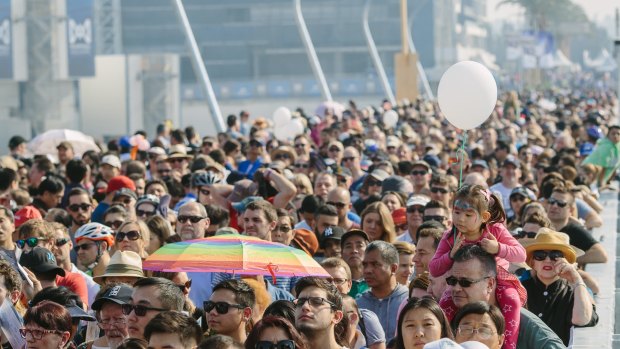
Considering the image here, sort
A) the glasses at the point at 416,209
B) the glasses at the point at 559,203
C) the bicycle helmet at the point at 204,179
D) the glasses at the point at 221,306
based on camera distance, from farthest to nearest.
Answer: the bicycle helmet at the point at 204,179, the glasses at the point at 416,209, the glasses at the point at 559,203, the glasses at the point at 221,306

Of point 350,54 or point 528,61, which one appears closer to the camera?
point 528,61

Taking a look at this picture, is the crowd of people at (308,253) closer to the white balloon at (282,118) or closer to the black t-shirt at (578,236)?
the black t-shirt at (578,236)

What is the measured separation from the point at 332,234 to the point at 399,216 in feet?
6.21

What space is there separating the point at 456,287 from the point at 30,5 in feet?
132

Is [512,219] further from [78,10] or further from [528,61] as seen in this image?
[528,61]

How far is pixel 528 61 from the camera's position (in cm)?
8656

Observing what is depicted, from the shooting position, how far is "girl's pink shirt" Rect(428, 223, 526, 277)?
26.6 ft

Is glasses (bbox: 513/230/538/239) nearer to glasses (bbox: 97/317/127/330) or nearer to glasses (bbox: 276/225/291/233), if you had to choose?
glasses (bbox: 276/225/291/233)

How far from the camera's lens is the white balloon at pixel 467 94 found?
10969mm

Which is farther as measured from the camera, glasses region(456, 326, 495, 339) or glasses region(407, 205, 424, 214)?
glasses region(407, 205, 424, 214)

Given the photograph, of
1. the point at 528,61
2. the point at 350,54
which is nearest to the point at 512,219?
the point at 528,61

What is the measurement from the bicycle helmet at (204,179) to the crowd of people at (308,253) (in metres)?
0.02

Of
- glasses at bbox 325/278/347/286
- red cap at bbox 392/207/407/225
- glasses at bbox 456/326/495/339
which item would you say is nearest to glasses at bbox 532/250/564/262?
glasses at bbox 325/278/347/286

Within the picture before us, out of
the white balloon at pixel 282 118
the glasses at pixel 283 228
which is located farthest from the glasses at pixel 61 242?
the white balloon at pixel 282 118
